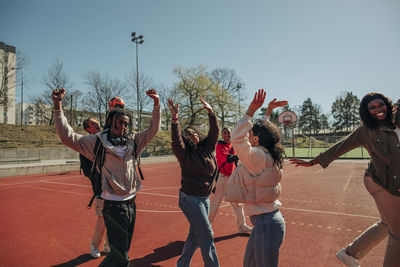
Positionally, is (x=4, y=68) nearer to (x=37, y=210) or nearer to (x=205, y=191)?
(x=37, y=210)

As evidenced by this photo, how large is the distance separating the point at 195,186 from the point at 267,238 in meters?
1.07

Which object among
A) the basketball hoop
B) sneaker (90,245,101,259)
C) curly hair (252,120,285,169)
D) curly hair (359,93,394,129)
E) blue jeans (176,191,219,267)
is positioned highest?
the basketball hoop

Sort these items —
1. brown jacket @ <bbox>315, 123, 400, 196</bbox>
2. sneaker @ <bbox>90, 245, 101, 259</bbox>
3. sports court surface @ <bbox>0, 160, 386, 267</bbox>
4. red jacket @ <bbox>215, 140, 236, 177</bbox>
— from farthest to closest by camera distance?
1. red jacket @ <bbox>215, 140, 236, 177</bbox>
2. sneaker @ <bbox>90, 245, 101, 259</bbox>
3. sports court surface @ <bbox>0, 160, 386, 267</bbox>
4. brown jacket @ <bbox>315, 123, 400, 196</bbox>

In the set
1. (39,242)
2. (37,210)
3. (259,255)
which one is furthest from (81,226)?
(259,255)

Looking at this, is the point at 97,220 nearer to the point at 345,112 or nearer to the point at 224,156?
the point at 224,156

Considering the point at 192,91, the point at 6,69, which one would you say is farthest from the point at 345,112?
the point at 6,69

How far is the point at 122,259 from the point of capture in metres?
2.49

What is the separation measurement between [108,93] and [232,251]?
38.4 meters

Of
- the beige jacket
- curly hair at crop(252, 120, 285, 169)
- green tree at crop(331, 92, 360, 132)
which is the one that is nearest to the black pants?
the beige jacket

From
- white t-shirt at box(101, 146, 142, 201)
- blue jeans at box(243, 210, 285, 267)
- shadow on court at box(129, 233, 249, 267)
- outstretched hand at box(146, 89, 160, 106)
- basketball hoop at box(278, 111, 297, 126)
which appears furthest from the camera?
basketball hoop at box(278, 111, 297, 126)

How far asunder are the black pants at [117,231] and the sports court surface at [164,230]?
1.40 m

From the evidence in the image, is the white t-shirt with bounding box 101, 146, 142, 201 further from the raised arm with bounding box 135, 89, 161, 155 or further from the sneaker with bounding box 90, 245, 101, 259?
the sneaker with bounding box 90, 245, 101, 259

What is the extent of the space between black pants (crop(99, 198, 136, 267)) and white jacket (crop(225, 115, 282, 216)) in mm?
1067

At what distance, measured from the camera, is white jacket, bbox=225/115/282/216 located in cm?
226
